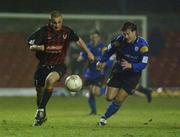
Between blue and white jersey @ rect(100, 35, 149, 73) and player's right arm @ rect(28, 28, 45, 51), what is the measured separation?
1564mm

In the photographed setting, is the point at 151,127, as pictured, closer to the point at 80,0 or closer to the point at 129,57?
the point at 129,57

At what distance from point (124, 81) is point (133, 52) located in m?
0.65

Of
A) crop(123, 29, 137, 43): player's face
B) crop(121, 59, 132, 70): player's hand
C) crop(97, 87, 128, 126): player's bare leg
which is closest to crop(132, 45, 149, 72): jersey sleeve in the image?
crop(121, 59, 132, 70): player's hand

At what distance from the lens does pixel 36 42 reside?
1342 cm

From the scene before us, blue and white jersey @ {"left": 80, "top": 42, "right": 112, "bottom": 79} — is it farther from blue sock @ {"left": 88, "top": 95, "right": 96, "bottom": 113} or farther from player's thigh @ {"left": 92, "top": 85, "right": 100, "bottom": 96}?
blue sock @ {"left": 88, "top": 95, "right": 96, "bottom": 113}

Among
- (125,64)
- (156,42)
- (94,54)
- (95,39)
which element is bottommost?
(156,42)

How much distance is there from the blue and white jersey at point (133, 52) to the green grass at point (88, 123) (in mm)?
1221

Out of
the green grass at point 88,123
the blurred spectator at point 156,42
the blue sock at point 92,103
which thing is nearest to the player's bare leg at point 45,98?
the green grass at point 88,123

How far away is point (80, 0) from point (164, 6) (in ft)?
14.8

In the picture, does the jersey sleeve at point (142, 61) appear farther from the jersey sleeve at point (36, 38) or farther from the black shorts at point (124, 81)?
the jersey sleeve at point (36, 38)

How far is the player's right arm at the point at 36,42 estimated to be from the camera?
1322 centimetres

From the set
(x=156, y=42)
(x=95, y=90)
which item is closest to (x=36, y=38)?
(x=95, y=90)

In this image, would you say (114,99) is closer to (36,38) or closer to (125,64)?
(125,64)

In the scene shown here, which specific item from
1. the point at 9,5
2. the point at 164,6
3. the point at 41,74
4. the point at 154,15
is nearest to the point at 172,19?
the point at 154,15
